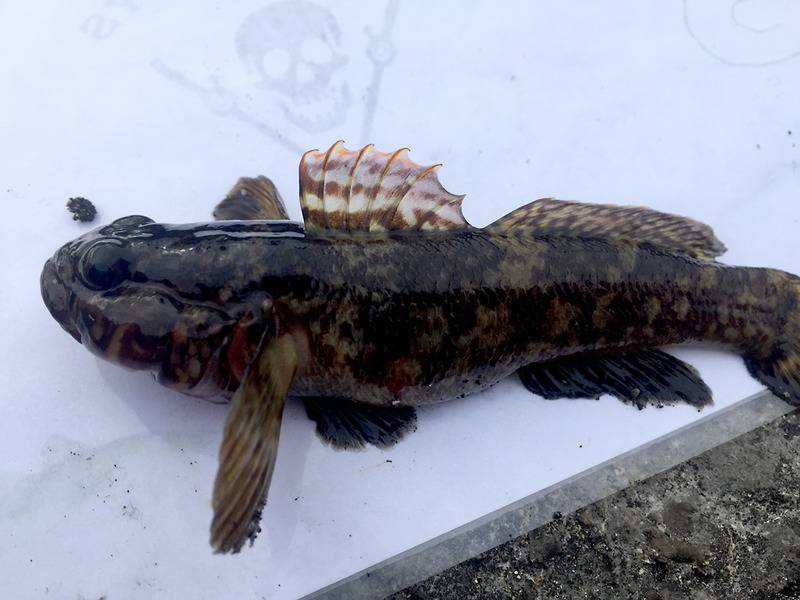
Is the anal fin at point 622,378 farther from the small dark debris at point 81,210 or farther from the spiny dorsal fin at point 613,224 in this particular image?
the small dark debris at point 81,210

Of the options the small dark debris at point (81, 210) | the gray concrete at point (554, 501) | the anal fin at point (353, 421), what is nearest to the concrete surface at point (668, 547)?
the gray concrete at point (554, 501)

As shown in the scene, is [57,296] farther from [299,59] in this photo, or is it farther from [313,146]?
[299,59]

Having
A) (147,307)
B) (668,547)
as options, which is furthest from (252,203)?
(668,547)

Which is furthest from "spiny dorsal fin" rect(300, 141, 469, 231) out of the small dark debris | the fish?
the small dark debris

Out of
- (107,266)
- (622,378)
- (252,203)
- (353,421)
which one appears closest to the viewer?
(107,266)

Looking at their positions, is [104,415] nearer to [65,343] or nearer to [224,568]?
[65,343]

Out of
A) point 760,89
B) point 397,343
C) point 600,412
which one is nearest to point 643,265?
point 600,412
